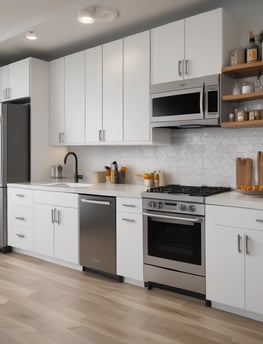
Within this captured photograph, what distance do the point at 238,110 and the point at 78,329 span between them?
2.28 m

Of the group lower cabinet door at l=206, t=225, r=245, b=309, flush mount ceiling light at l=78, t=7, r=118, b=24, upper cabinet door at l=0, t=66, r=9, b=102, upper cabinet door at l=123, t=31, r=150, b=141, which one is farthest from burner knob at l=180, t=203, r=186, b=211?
upper cabinet door at l=0, t=66, r=9, b=102

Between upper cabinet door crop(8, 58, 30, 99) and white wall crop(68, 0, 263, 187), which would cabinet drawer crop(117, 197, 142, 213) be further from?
upper cabinet door crop(8, 58, 30, 99)

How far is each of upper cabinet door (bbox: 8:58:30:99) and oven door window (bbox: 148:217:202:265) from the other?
2502 mm

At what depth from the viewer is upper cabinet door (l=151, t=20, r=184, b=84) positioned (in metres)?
3.21

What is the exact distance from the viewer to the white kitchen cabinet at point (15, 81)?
14.2 feet

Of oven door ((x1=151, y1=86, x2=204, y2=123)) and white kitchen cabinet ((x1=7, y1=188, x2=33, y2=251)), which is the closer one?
oven door ((x1=151, y1=86, x2=204, y2=123))

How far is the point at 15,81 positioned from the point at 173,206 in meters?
2.86

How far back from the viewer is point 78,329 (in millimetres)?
2418

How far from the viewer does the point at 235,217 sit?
2.54 meters

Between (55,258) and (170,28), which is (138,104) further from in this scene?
(55,258)

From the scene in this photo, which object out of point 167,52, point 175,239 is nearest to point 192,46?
point 167,52

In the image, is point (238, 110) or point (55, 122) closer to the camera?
point (238, 110)

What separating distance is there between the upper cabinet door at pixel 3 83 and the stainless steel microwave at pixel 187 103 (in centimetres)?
226

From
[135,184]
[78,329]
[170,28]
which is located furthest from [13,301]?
[170,28]
